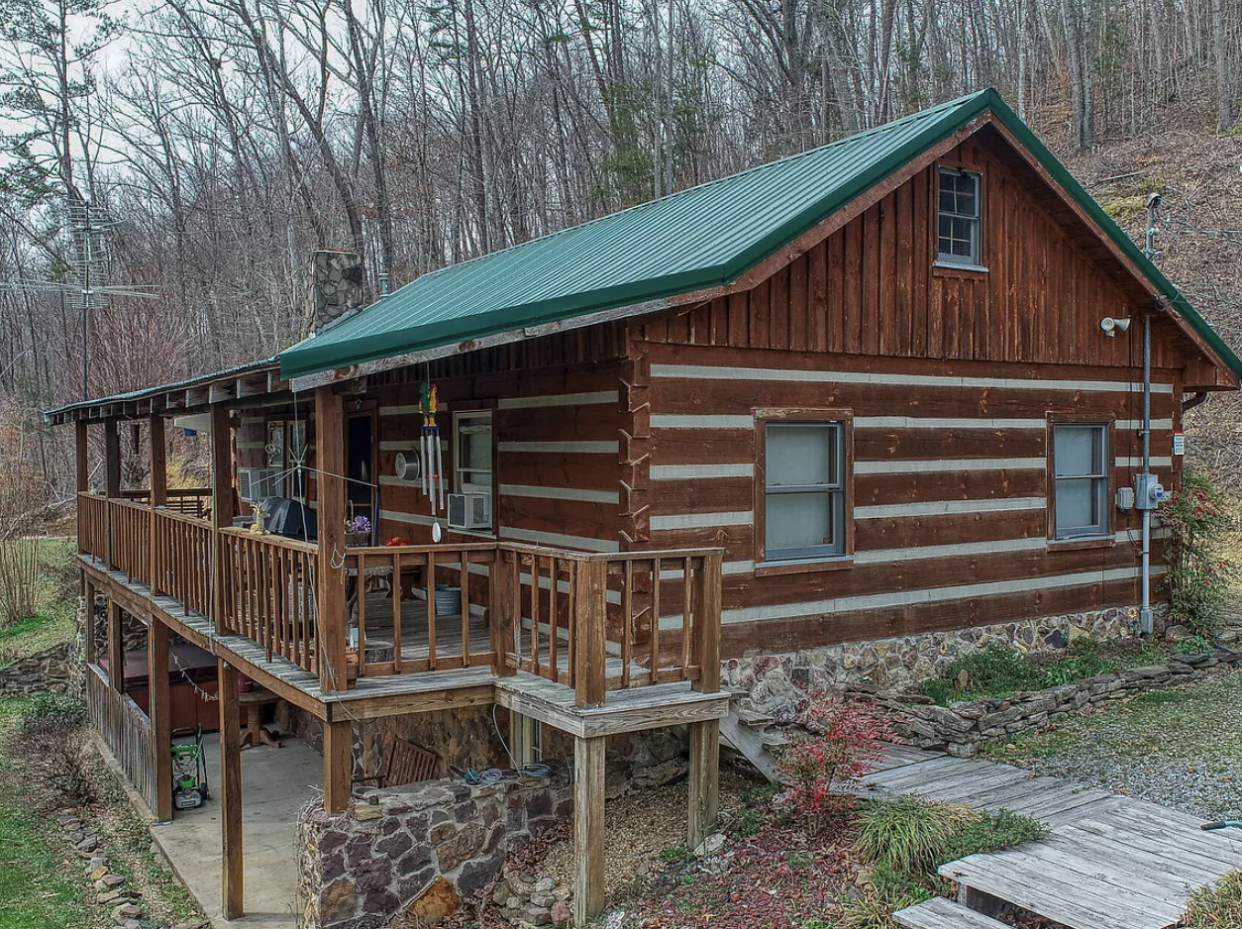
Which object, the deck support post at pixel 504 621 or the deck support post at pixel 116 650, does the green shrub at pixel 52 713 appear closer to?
the deck support post at pixel 116 650

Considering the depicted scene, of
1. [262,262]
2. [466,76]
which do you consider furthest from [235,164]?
[466,76]

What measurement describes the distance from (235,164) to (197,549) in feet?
87.6

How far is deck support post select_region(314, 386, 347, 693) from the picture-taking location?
299 inches

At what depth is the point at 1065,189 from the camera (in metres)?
11.2

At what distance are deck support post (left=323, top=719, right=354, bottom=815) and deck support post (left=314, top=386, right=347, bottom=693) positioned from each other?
0.38 meters

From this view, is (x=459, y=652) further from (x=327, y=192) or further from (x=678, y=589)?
(x=327, y=192)

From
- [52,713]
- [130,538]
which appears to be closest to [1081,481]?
[130,538]

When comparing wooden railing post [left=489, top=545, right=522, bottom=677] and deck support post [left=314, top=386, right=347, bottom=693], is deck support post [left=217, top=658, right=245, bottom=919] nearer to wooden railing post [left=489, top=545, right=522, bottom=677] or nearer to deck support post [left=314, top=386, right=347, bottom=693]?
deck support post [left=314, top=386, right=347, bottom=693]

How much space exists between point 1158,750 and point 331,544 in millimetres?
7206

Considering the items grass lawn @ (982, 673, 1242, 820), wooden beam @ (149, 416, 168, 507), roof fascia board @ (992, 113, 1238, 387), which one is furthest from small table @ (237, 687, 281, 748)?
roof fascia board @ (992, 113, 1238, 387)

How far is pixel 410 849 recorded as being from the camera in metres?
8.06

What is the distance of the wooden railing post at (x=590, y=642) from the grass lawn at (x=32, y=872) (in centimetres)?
628

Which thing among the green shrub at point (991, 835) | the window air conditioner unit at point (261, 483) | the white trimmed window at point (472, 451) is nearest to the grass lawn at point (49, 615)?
the window air conditioner unit at point (261, 483)

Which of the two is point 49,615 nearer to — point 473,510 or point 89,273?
point 89,273
